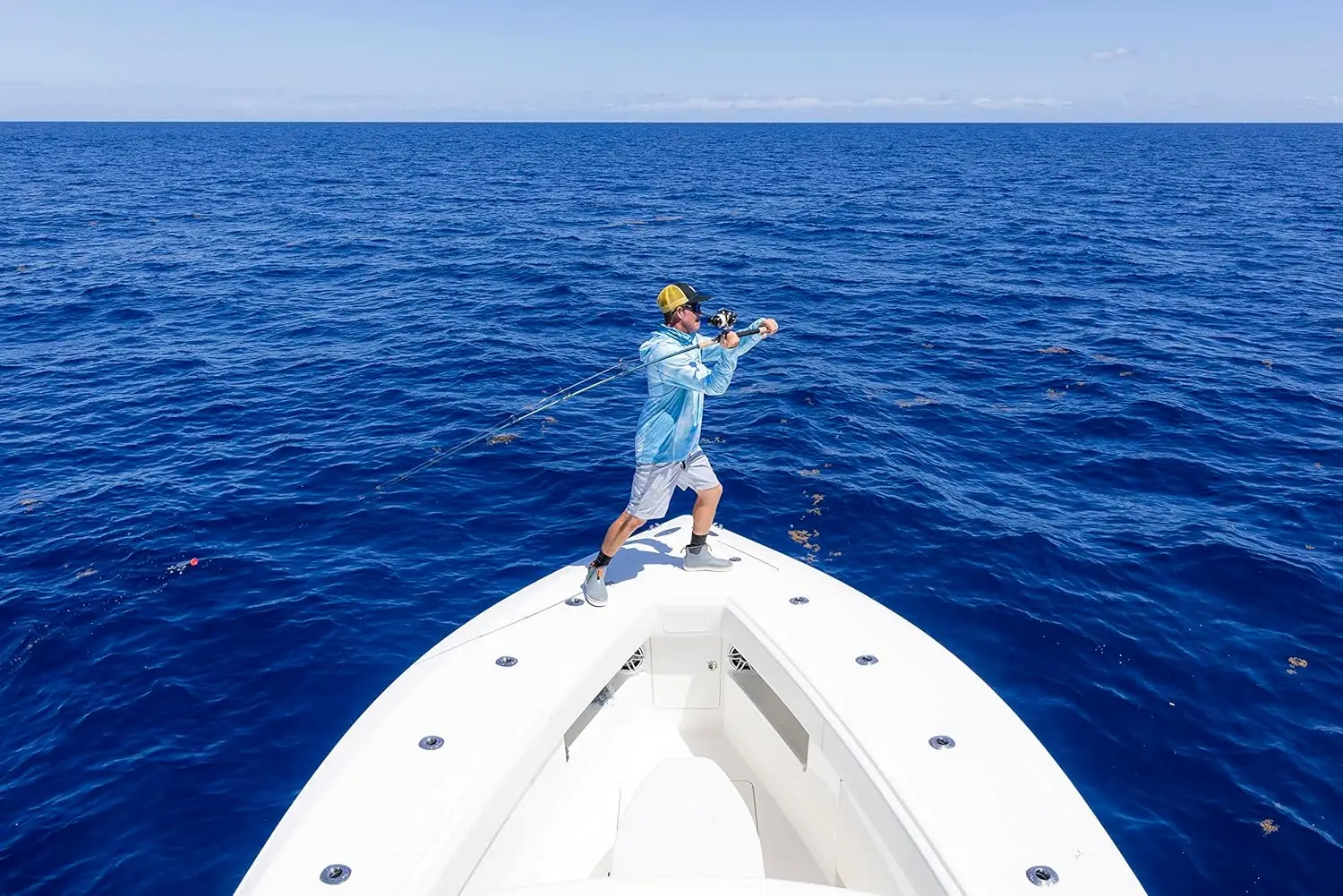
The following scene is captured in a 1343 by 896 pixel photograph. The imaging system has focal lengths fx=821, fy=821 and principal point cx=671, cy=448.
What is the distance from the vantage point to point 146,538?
1091 centimetres

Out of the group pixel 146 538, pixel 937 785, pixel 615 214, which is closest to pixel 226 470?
pixel 146 538

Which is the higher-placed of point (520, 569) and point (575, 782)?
point (575, 782)

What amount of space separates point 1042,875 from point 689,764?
2.19 m

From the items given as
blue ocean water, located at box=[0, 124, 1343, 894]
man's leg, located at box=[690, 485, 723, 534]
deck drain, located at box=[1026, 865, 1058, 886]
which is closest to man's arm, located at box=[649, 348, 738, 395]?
man's leg, located at box=[690, 485, 723, 534]

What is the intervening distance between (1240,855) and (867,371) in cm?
1244

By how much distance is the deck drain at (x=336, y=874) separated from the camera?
12.0ft

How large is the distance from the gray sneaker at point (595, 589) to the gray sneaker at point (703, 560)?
751 millimetres

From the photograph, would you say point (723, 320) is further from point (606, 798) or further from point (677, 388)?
point (606, 798)

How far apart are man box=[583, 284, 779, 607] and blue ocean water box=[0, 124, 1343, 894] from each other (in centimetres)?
384

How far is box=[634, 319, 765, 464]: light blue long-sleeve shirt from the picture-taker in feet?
19.2

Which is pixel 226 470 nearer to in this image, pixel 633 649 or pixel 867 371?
pixel 633 649

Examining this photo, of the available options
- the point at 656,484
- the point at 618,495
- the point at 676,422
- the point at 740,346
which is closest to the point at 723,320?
the point at 740,346

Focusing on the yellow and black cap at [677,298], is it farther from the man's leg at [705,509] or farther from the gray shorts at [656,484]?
the man's leg at [705,509]

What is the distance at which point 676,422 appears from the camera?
6.07 m
